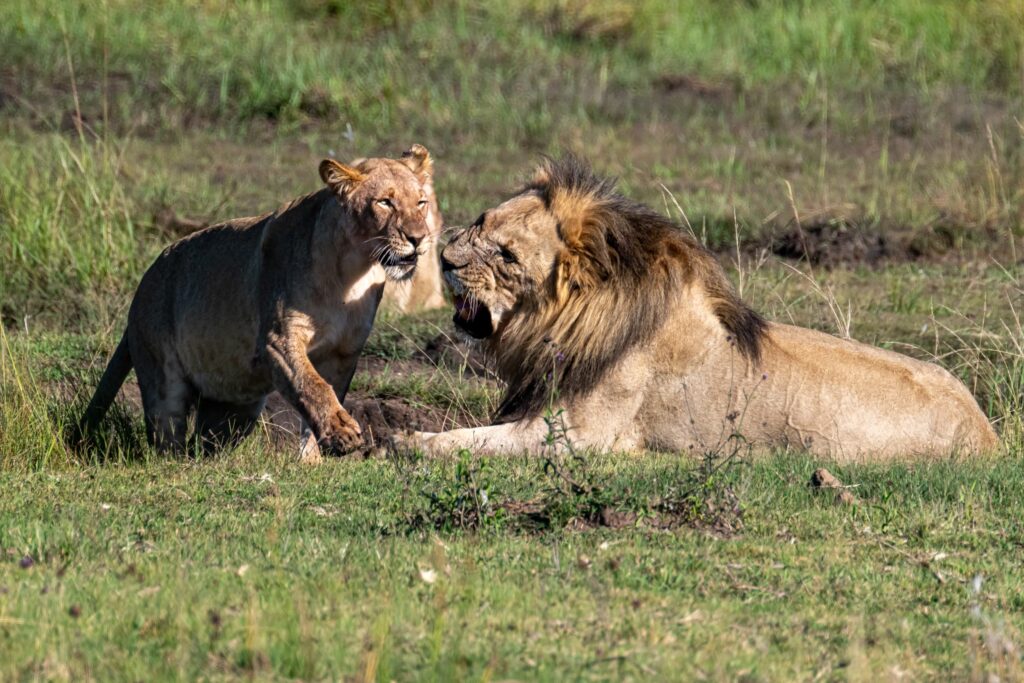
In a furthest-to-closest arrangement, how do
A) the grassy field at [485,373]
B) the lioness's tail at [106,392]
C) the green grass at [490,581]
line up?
the lioness's tail at [106,392], the grassy field at [485,373], the green grass at [490,581]

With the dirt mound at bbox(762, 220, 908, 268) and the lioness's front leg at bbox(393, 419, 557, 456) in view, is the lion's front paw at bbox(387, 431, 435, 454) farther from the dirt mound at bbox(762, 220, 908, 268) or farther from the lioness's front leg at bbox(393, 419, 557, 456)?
the dirt mound at bbox(762, 220, 908, 268)

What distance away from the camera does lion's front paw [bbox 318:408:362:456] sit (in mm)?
5605

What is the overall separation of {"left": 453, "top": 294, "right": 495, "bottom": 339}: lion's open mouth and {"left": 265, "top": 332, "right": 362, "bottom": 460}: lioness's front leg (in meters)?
0.64

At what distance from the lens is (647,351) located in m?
6.18

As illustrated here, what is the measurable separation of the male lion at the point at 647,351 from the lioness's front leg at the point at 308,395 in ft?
1.45

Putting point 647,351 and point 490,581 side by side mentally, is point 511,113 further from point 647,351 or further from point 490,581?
point 490,581

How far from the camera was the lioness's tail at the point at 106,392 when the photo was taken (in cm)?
674

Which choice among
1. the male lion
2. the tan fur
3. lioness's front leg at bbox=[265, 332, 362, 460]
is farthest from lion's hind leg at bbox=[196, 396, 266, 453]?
the tan fur

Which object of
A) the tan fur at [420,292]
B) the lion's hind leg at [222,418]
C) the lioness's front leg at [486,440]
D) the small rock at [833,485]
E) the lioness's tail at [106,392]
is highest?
the small rock at [833,485]

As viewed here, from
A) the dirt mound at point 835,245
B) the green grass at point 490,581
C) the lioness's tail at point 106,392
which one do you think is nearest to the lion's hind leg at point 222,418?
the lioness's tail at point 106,392

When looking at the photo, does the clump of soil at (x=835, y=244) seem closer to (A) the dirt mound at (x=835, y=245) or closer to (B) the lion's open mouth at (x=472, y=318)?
(A) the dirt mound at (x=835, y=245)

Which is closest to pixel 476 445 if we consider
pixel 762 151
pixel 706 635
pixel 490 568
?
pixel 490 568

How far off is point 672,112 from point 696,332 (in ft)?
27.8

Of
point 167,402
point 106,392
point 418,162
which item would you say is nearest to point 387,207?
point 418,162
